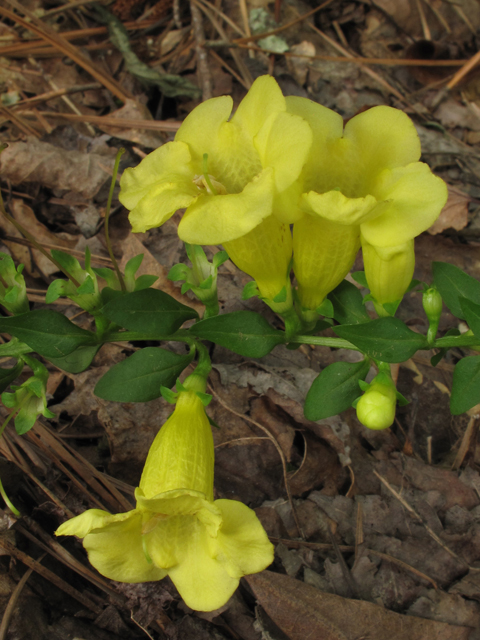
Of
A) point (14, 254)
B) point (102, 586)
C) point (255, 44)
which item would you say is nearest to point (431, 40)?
point (255, 44)

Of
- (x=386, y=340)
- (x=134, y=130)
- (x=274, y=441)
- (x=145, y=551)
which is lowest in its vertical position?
(x=274, y=441)

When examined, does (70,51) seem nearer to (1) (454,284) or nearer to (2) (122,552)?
(1) (454,284)

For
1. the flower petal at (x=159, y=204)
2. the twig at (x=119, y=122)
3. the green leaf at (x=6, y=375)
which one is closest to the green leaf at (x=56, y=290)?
the green leaf at (x=6, y=375)

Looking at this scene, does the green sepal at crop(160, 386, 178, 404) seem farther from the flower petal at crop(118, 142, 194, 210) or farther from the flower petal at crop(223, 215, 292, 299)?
the flower petal at crop(118, 142, 194, 210)

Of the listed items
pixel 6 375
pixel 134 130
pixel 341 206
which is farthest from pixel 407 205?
pixel 134 130

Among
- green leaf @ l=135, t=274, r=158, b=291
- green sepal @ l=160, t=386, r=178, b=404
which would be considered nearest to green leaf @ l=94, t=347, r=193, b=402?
green sepal @ l=160, t=386, r=178, b=404

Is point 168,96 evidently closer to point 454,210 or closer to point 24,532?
point 454,210
